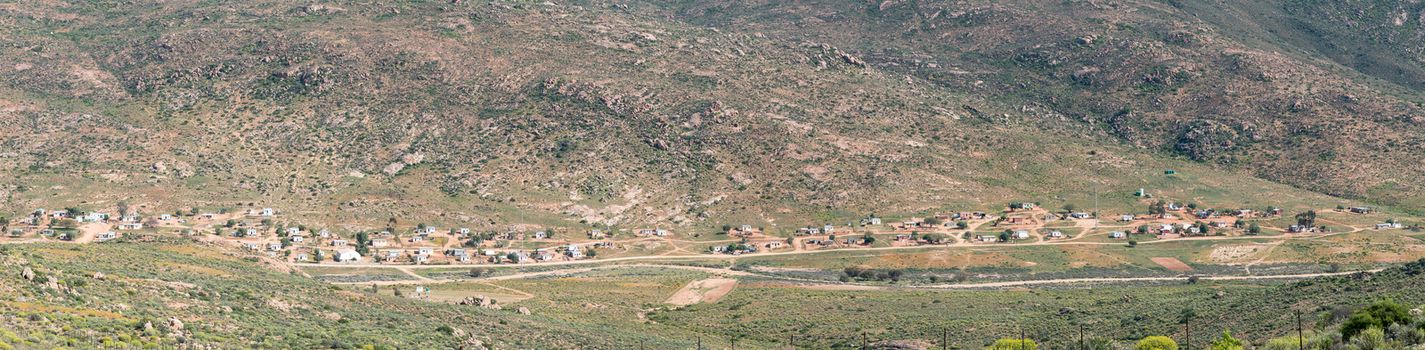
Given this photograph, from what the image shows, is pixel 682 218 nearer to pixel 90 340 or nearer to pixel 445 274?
pixel 445 274

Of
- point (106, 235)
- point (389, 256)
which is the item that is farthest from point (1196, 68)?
point (106, 235)

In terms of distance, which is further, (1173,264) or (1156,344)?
(1173,264)

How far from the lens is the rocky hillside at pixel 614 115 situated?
129 m

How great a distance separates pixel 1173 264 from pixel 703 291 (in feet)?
133

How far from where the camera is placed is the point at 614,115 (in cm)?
14300

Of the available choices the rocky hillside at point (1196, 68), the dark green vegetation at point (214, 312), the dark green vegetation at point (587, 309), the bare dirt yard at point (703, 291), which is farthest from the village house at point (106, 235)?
the rocky hillside at point (1196, 68)

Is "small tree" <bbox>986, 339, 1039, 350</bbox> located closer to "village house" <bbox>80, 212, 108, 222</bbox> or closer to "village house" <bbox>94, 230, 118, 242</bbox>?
"village house" <bbox>94, 230, 118, 242</bbox>

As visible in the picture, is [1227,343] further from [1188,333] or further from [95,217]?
[95,217]

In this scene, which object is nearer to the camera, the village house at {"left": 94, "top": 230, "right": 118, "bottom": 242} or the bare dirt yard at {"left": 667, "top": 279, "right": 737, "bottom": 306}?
the bare dirt yard at {"left": 667, "top": 279, "right": 737, "bottom": 306}

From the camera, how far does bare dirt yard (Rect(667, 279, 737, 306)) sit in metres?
92.9

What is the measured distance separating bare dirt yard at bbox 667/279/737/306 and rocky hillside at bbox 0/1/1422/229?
2702 centimetres

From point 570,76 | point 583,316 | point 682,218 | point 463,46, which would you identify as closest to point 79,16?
point 463,46

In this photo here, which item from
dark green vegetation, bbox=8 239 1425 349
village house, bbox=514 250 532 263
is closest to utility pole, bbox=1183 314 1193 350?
dark green vegetation, bbox=8 239 1425 349

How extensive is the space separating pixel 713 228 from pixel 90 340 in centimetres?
8522
